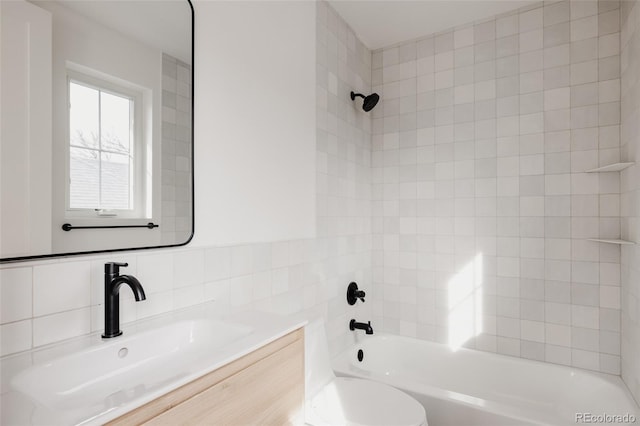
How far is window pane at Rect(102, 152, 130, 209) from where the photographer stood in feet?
3.43

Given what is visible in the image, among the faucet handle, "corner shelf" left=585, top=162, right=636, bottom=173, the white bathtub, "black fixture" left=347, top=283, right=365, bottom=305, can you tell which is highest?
"corner shelf" left=585, top=162, right=636, bottom=173

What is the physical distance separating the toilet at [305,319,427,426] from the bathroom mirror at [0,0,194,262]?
0.88 metres

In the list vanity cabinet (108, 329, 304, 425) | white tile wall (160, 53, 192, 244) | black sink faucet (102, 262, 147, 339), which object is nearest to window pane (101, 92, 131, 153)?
white tile wall (160, 53, 192, 244)

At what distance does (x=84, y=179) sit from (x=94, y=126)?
6.2 inches

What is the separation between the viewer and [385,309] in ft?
8.96

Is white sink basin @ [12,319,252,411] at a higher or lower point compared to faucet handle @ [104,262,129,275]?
lower

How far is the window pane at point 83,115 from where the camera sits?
0.96 m

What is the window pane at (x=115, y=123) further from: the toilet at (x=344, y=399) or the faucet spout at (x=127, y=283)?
the toilet at (x=344, y=399)

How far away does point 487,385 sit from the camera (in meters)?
2.28

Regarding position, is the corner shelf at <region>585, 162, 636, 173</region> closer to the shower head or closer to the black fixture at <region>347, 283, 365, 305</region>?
the shower head

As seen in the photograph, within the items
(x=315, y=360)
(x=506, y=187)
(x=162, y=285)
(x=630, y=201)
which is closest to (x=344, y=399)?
(x=315, y=360)

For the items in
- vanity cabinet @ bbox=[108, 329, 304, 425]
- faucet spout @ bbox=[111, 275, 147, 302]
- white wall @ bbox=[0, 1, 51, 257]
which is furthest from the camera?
faucet spout @ bbox=[111, 275, 147, 302]

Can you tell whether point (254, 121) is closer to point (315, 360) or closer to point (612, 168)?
point (315, 360)

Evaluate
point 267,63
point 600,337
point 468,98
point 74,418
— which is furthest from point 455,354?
point 74,418
